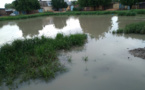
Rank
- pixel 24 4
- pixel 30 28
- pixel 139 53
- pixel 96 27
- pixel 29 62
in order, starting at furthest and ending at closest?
1. pixel 24 4
2. pixel 30 28
3. pixel 96 27
4. pixel 139 53
5. pixel 29 62

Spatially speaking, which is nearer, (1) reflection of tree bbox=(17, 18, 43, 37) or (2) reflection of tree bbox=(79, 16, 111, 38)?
(2) reflection of tree bbox=(79, 16, 111, 38)

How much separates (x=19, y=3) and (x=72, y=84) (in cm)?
3108

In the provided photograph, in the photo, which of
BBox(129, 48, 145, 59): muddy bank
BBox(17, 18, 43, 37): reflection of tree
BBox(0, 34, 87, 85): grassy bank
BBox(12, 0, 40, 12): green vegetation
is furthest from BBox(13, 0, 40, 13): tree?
BBox(129, 48, 145, 59): muddy bank

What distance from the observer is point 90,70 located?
4.20 metres

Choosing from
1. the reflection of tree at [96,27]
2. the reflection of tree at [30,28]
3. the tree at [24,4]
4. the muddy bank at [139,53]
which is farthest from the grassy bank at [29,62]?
the tree at [24,4]

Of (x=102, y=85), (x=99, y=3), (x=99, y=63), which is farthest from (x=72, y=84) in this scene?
(x=99, y=3)

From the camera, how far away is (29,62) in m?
4.52

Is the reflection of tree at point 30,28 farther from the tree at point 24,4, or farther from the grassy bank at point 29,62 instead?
the tree at point 24,4

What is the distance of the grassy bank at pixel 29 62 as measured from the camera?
3846mm

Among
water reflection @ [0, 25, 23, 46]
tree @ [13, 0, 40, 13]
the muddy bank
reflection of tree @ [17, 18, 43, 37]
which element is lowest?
the muddy bank

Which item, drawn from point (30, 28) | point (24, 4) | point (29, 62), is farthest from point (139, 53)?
point (24, 4)

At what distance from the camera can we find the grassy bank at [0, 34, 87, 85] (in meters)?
3.85

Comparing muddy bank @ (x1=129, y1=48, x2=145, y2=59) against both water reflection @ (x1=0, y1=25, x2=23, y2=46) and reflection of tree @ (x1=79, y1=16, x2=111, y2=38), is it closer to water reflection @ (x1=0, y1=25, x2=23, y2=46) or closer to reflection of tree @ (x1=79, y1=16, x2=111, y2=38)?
reflection of tree @ (x1=79, y1=16, x2=111, y2=38)

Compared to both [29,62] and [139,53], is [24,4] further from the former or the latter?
[139,53]
